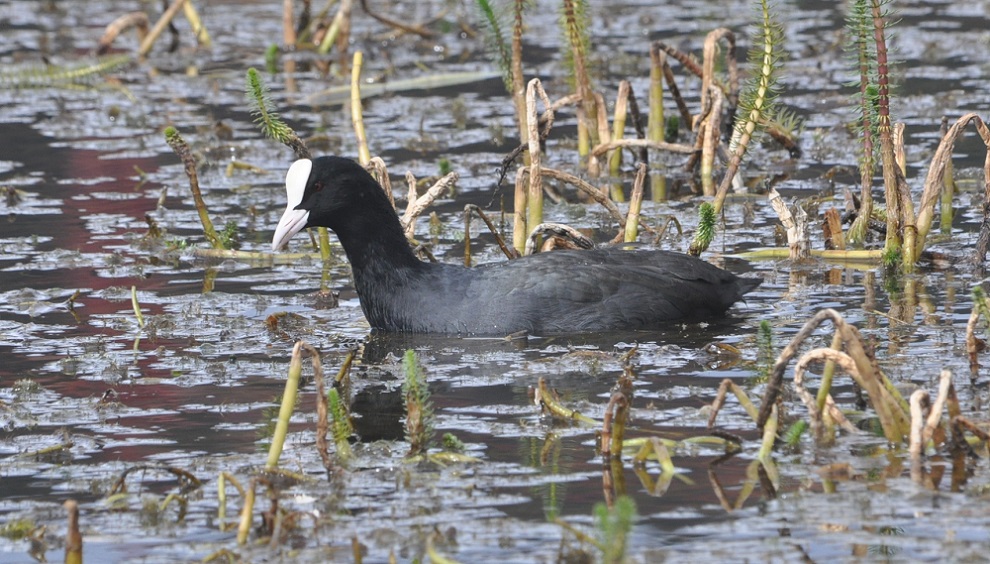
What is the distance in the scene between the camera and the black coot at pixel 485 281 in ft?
20.4

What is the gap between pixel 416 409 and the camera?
4508 mm

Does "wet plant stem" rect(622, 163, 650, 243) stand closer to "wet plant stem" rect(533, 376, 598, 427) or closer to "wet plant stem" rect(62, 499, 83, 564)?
"wet plant stem" rect(533, 376, 598, 427)

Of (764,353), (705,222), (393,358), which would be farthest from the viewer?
(705,222)

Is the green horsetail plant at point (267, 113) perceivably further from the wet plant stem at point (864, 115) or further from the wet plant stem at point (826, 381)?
the wet plant stem at point (826, 381)

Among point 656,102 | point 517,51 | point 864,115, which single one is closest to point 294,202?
point 517,51

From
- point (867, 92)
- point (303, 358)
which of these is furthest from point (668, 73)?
point (303, 358)

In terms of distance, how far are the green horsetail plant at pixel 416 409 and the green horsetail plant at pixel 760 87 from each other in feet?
8.29

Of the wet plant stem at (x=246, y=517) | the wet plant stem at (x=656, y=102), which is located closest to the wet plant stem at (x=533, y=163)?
the wet plant stem at (x=656, y=102)

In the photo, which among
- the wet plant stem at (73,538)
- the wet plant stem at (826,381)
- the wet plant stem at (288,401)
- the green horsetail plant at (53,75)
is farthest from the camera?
the green horsetail plant at (53,75)

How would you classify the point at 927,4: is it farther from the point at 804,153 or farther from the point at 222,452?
the point at 222,452

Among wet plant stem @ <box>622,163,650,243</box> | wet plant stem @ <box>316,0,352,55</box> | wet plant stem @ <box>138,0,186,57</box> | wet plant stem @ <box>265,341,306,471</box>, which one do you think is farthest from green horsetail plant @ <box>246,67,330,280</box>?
wet plant stem @ <box>138,0,186,57</box>

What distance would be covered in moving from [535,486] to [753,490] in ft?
1.93

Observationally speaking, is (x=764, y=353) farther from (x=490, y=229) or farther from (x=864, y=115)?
(x=490, y=229)

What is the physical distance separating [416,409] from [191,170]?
116 inches
